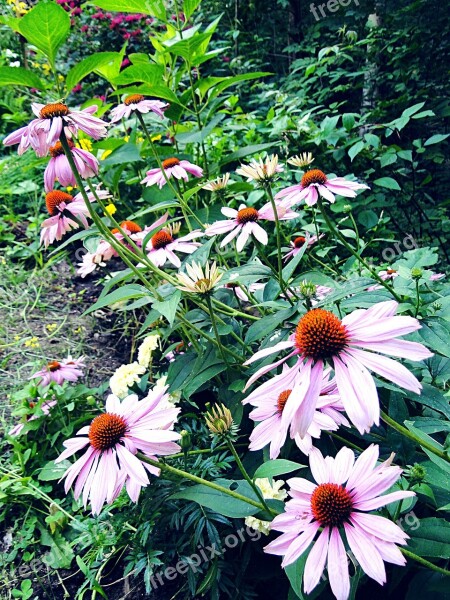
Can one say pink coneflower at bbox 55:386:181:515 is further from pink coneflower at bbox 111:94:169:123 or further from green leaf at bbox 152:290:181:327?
pink coneflower at bbox 111:94:169:123

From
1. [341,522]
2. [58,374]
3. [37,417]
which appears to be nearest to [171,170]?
[58,374]

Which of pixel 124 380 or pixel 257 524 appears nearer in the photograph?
pixel 257 524

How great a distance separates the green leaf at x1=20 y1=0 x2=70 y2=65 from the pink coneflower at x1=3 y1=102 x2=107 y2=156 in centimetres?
12

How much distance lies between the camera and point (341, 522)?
643 mm

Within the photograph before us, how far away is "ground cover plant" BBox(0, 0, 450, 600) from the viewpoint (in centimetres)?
64

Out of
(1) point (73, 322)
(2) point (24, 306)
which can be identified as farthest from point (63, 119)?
(2) point (24, 306)

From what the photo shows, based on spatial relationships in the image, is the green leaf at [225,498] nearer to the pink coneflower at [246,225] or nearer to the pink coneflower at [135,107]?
the pink coneflower at [246,225]

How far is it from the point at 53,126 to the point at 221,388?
24.0 inches

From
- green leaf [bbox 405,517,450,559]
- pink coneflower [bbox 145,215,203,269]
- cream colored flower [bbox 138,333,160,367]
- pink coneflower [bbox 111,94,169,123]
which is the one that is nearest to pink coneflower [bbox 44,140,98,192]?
pink coneflower [bbox 145,215,203,269]

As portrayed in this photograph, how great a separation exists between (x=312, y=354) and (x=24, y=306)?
1807 millimetres

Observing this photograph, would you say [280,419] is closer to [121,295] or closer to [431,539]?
[431,539]

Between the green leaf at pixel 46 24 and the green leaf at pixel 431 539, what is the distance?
106 cm

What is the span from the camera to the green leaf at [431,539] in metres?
0.69

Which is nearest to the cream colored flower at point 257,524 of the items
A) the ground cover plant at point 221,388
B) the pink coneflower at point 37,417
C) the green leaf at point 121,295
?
the ground cover plant at point 221,388
